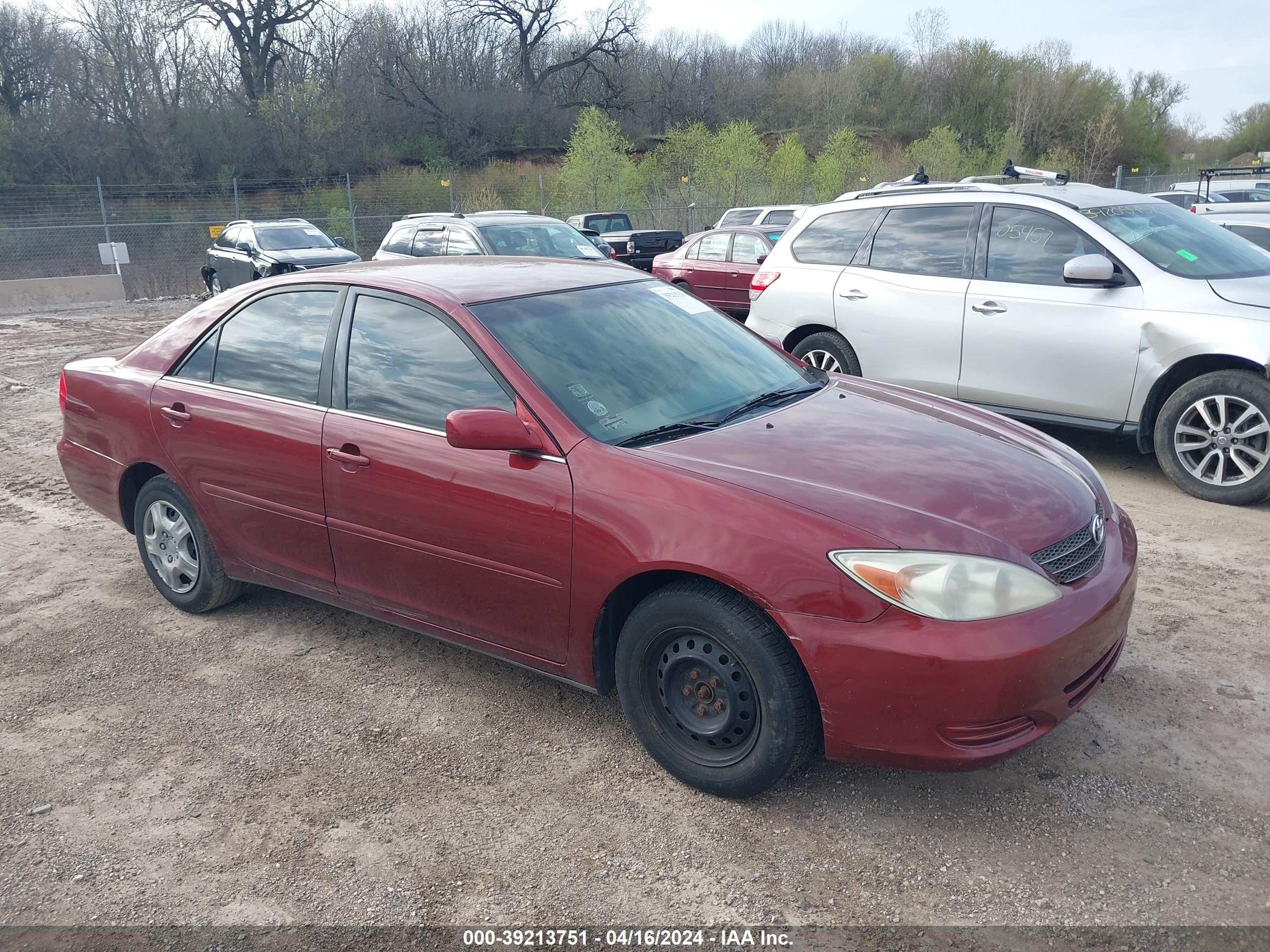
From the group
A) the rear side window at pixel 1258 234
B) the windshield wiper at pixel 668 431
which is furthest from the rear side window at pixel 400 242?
the rear side window at pixel 1258 234

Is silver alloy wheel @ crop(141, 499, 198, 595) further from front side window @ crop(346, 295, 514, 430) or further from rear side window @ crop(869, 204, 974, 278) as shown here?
rear side window @ crop(869, 204, 974, 278)

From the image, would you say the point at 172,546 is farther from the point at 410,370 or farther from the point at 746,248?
the point at 746,248

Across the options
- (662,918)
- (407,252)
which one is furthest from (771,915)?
(407,252)

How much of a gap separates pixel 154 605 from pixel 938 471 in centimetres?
380

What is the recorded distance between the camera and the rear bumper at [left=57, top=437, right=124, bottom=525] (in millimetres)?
4719

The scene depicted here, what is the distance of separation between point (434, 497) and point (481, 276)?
106cm

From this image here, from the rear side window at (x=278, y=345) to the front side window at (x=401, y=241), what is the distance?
27.6 ft

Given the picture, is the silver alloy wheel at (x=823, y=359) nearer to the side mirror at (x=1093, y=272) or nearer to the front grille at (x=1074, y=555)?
the side mirror at (x=1093, y=272)

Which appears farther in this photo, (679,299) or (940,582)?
(679,299)

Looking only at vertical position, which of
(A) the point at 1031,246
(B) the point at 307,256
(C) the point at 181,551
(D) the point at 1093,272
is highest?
(A) the point at 1031,246

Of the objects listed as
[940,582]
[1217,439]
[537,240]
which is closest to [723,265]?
[537,240]

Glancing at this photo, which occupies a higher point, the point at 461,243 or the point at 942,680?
the point at 461,243

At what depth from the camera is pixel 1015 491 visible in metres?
3.07

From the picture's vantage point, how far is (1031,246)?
6.47m
